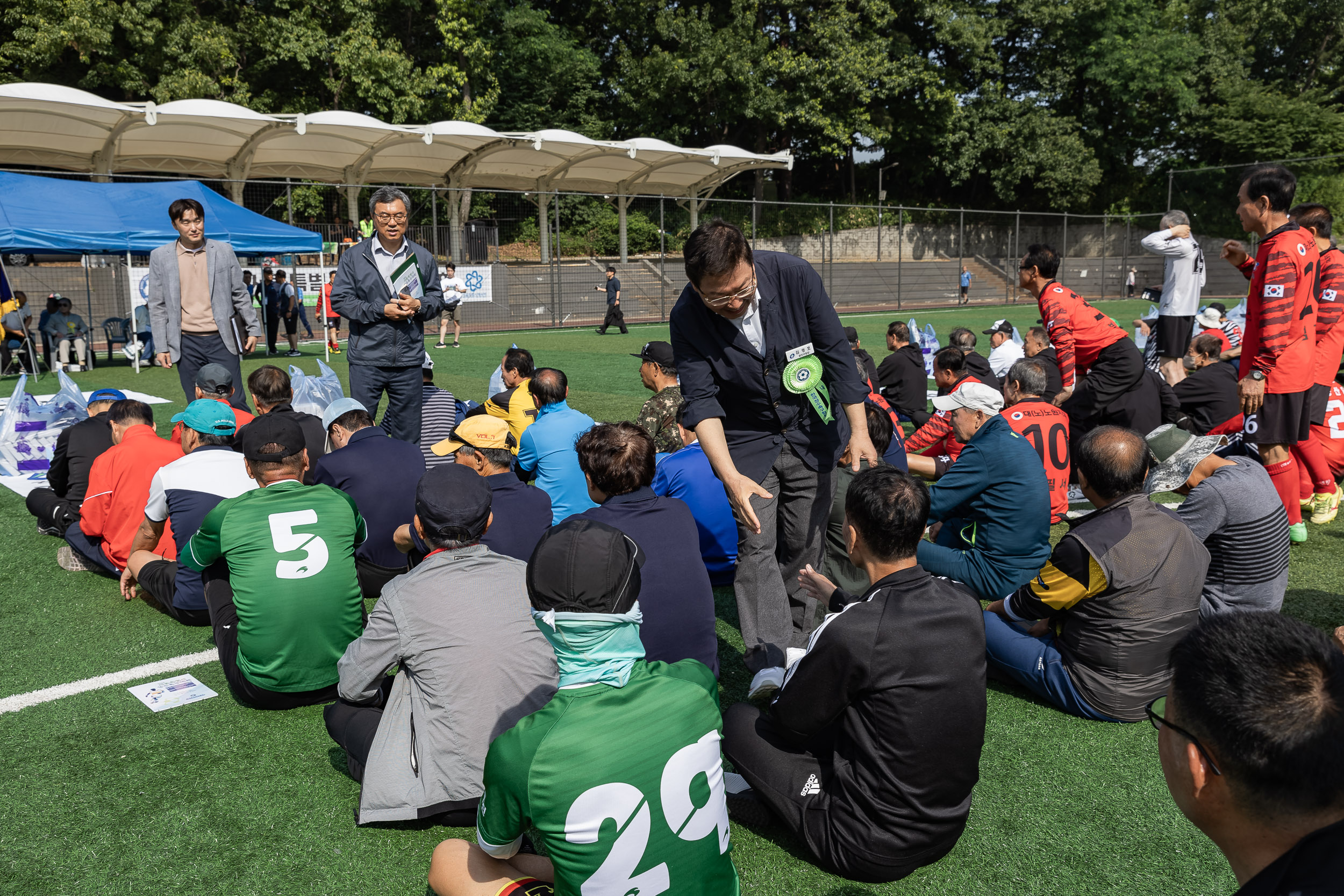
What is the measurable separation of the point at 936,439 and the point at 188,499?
16.1ft

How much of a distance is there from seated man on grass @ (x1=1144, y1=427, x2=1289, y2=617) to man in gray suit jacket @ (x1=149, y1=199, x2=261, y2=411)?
620 centimetres

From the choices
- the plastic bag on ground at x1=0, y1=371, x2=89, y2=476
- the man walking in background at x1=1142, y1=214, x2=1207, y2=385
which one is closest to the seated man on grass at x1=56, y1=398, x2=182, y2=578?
the plastic bag on ground at x1=0, y1=371, x2=89, y2=476

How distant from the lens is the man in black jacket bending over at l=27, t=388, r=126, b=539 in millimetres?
5695

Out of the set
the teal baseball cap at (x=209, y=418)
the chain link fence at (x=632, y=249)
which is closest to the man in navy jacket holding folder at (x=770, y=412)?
the teal baseball cap at (x=209, y=418)

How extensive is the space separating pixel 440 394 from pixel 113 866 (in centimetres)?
513

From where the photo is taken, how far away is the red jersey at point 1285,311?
5.14 metres

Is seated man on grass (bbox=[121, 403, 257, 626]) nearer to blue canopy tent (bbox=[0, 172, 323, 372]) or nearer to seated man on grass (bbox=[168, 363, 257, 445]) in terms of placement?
seated man on grass (bbox=[168, 363, 257, 445])

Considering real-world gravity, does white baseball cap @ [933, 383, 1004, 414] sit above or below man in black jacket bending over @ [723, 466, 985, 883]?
above

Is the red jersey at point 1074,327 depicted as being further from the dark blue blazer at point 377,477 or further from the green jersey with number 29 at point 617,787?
the green jersey with number 29 at point 617,787

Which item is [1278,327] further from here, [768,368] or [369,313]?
[369,313]

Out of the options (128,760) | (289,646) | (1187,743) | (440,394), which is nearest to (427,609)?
(289,646)

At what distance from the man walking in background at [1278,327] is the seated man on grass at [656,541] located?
3896mm

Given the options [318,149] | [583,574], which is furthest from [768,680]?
[318,149]

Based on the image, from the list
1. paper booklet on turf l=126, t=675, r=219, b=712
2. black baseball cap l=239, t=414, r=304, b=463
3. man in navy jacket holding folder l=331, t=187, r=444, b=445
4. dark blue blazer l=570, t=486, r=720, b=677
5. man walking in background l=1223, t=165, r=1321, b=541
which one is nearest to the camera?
dark blue blazer l=570, t=486, r=720, b=677
